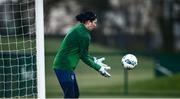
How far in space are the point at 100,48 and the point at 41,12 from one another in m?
25.0

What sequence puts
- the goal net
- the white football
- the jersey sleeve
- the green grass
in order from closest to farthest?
the jersey sleeve
the white football
the goal net
the green grass

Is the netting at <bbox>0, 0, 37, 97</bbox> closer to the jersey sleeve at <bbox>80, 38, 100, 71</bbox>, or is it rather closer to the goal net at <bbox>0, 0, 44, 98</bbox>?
the goal net at <bbox>0, 0, 44, 98</bbox>

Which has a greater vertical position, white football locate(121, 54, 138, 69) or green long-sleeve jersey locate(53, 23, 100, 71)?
green long-sleeve jersey locate(53, 23, 100, 71)

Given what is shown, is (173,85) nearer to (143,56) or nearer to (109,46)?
(143,56)

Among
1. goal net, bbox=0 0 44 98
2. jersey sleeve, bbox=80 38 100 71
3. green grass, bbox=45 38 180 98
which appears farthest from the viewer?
green grass, bbox=45 38 180 98

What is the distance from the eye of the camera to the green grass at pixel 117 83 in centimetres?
2225

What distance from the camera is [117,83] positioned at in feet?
79.6

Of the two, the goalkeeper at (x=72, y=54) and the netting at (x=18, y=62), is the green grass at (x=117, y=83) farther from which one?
the goalkeeper at (x=72, y=54)

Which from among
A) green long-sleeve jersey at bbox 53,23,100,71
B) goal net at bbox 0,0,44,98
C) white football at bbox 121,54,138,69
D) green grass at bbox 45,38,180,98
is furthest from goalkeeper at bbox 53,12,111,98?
green grass at bbox 45,38,180,98

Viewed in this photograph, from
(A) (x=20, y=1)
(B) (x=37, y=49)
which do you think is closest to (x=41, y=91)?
(B) (x=37, y=49)

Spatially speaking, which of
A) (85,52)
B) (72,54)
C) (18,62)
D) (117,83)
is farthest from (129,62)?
(117,83)

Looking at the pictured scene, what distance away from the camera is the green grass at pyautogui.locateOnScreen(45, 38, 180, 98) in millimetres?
22250

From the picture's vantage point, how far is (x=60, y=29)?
39562 mm

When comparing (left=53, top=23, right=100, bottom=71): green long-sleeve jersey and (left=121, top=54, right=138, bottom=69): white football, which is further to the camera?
(left=121, top=54, right=138, bottom=69): white football
